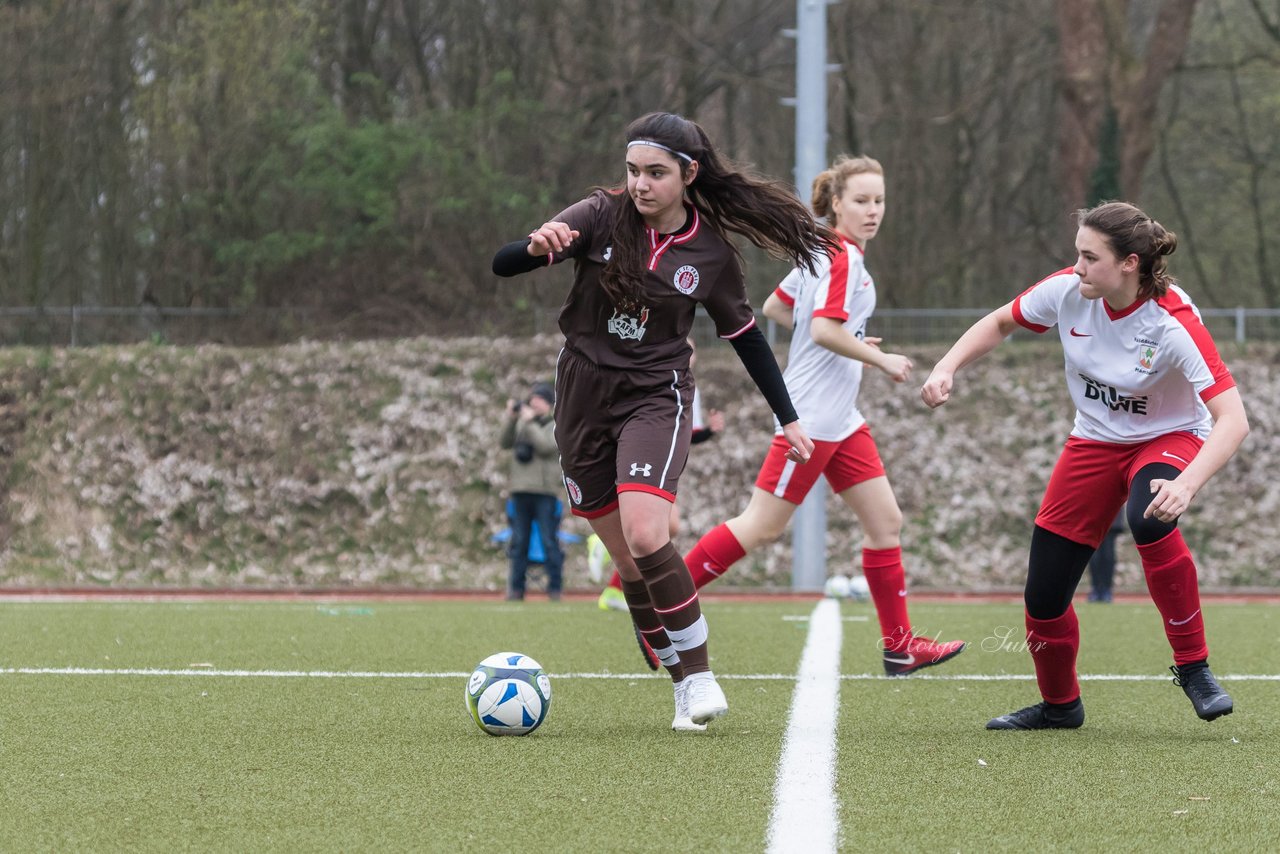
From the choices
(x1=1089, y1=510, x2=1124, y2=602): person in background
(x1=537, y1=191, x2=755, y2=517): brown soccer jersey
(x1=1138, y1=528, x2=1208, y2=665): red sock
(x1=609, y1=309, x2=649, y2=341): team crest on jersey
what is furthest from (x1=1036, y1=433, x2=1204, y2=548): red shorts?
(x1=1089, y1=510, x2=1124, y2=602): person in background

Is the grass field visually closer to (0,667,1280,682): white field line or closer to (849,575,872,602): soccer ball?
(0,667,1280,682): white field line

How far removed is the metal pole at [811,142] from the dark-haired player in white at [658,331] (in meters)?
9.22

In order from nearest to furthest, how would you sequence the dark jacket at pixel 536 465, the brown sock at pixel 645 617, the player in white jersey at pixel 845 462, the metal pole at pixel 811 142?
the brown sock at pixel 645 617, the player in white jersey at pixel 845 462, the dark jacket at pixel 536 465, the metal pole at pixel 811 142

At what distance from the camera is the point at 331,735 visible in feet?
16.2

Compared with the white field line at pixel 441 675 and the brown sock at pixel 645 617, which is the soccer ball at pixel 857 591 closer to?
the white field line at pixel 441 675

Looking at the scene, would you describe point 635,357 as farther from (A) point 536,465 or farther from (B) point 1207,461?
(A) point 536,465

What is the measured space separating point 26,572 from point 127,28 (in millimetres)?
9483

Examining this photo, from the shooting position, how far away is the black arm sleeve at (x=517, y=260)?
4715 millimetres

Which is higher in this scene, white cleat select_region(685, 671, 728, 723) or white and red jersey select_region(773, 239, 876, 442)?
white and red jersey select_region(773, 239, 876, 442)

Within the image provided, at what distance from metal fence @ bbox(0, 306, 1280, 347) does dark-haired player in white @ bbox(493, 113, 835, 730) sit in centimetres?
1351

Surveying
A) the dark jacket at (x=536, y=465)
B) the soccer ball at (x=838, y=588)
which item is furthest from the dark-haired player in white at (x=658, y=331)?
the soccer ball at (x=838, y=588)

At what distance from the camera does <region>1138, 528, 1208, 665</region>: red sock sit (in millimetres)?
4992

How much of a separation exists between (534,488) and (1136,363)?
8.96 meters

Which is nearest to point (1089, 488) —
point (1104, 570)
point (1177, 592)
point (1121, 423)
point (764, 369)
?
point (1121, 423)
